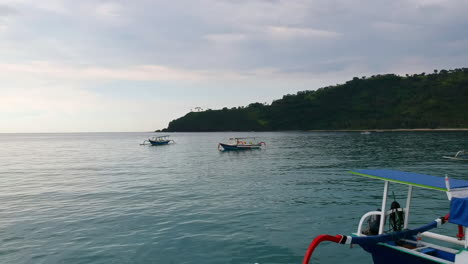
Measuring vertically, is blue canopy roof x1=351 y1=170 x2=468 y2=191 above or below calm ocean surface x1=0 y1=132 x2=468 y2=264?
above

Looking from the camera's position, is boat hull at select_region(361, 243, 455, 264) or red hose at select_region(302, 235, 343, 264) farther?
boat hull at select_region(361, 243, 455, 264)

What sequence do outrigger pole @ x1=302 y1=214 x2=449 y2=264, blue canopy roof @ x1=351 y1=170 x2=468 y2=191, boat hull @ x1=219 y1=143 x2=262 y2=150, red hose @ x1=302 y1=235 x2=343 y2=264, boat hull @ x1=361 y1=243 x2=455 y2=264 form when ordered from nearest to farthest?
red hose @ x1=302 y1=235 x2=343 y2=264 < outrigger pole @ x1=302 y1=214 x2=449 y2=264 < blue canopy roof @ x1=351 y1=170 x2=468 y2=191 < boat hull @ x1=361 y1=243 x2=455 y2=264 < boat hull @ x1=219 y1=143 x2=262 y2=150

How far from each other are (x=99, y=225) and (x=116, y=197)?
8.79 meters

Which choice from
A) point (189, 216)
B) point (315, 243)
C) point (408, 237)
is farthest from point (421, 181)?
point (189, 216)

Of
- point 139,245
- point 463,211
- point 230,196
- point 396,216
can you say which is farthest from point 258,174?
point 463,211

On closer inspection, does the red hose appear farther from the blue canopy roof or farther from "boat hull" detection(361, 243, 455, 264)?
the blue canopy roof

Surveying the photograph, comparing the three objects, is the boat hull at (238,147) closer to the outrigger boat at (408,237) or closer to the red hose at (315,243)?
the outrigger boat at (408,237)

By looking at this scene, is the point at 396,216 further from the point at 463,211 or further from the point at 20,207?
the point at 20,207

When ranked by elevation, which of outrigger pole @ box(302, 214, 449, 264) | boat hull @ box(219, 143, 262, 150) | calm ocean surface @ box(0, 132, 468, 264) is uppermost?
outrigger pole @ box(302, 214, 449, 264)

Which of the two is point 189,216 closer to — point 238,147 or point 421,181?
point 421,181

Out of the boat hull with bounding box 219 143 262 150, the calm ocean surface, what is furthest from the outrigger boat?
the boat hull with bounding box 219 143 262 150

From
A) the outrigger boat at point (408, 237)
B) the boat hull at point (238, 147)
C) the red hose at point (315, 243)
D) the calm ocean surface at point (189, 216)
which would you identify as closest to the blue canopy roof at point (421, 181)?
the outrigger boat at point (408, 237)

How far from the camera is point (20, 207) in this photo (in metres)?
25.0

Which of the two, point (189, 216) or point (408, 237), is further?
point (189, 216)
